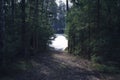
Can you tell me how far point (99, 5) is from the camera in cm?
1919

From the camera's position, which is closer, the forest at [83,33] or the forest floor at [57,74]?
the forest floor at [57,74]

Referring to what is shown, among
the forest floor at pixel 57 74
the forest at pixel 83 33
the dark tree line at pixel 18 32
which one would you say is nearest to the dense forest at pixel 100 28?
the forest at pixel 83 33

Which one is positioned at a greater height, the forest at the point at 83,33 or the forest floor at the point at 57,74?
the forest at the point at 83,33

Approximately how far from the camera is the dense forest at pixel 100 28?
17688 mm

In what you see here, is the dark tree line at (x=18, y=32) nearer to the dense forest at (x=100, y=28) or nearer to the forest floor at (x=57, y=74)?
the forest floor at (x=57, y=74)

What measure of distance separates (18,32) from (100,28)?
5825 millimetres

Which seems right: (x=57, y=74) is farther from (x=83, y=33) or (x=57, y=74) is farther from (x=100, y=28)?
(x=83, y=33)

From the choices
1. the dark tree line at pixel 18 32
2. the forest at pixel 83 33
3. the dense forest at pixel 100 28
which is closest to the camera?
the dark tree line at pixel 18 32

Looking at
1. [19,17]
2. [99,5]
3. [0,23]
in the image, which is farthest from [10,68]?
[99,5]

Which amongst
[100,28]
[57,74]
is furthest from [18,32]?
[100,28]

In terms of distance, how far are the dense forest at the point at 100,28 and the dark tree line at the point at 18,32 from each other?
4.13 meters

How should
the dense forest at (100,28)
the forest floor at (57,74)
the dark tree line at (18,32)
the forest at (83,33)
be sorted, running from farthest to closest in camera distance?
1. the dense forest at (100,28)
2. the forest at (83,33)
3. the forest floor at (57,74)
4. the dark tree line at (18,32)

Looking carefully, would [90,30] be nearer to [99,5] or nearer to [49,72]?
[99,5]

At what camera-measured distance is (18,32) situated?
18.0m
